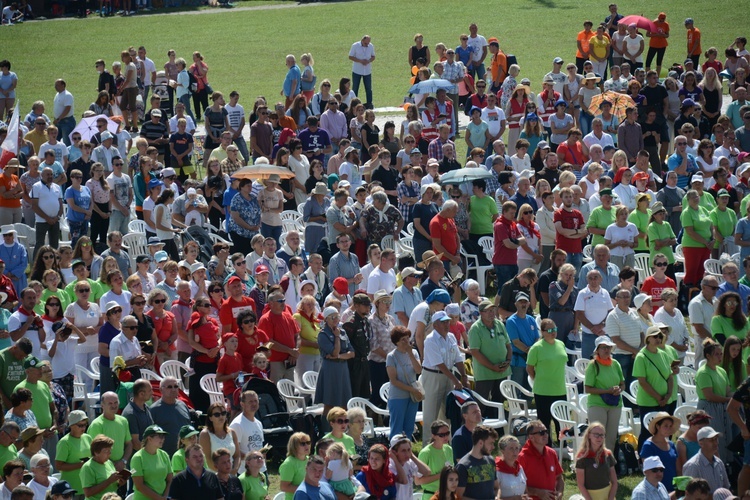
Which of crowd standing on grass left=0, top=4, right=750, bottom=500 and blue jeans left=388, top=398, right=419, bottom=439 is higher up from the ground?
crowd standing on grass left=0, top=4, right=750, bottom=500

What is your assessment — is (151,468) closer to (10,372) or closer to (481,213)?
(10,372)

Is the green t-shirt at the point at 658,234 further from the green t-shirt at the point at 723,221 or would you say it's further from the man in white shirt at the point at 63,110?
the man in white shirt at the point at 63,110

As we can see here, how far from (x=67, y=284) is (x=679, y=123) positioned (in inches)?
481

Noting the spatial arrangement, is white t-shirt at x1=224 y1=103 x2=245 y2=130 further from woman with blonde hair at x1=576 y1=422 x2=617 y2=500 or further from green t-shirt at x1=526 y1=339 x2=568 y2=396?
woman with blonde hair at x1=576 y1=422 x2=617 y2=500

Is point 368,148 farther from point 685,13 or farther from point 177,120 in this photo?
point 685,13

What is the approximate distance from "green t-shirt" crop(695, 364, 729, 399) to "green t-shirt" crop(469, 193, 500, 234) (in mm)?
6025

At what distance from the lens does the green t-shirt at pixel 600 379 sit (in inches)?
496

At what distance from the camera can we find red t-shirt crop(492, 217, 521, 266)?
1686 centimetres

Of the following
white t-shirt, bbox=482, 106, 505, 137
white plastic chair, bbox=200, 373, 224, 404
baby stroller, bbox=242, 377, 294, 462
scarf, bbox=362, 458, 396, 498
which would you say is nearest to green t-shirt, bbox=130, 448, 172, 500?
scarf, bbox=362, 458, 396, 498

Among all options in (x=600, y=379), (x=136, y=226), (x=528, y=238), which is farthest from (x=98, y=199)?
(x=600, y=379)

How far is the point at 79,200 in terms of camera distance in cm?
1880

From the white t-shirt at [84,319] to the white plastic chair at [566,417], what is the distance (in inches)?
200

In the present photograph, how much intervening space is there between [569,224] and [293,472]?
7385 mm

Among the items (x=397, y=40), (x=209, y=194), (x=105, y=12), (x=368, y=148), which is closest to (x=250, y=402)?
(x=209, y=194)
